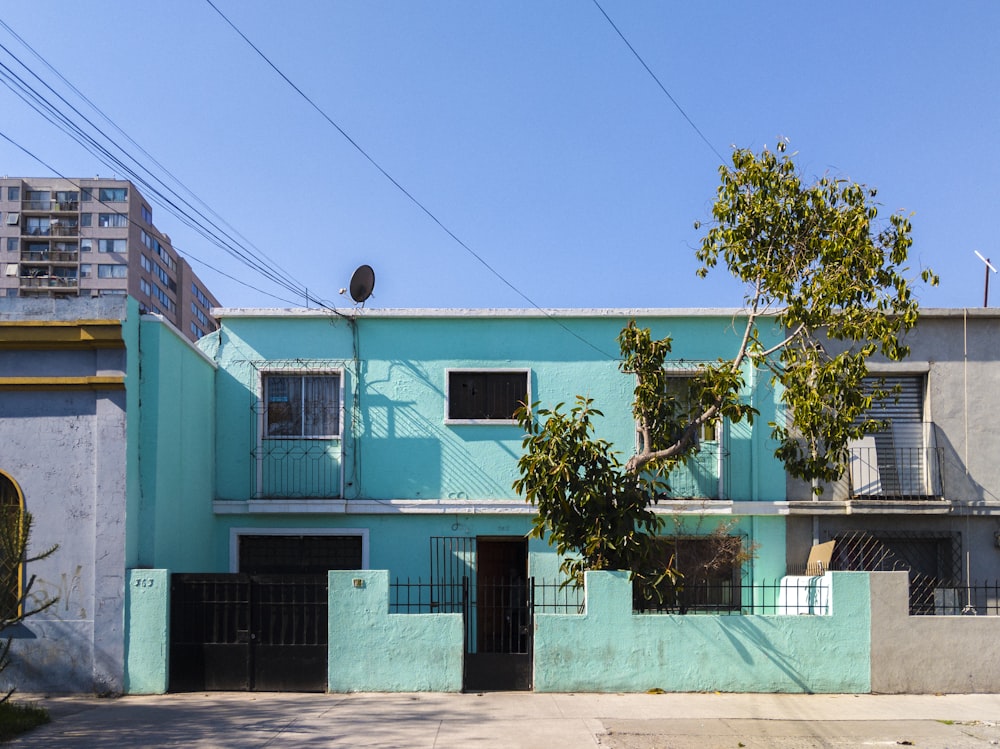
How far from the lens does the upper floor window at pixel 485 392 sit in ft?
49.9

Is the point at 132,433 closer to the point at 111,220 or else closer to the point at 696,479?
the point at 696,479

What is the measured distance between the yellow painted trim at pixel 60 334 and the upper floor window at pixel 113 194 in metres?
79.4

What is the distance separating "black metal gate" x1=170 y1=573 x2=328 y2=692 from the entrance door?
6.57 ft

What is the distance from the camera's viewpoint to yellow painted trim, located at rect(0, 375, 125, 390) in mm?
12102

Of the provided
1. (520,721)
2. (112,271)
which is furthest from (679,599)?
(112,271)

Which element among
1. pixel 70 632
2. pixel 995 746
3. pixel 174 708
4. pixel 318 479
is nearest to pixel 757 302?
pixel 995 746

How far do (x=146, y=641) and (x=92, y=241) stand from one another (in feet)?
278

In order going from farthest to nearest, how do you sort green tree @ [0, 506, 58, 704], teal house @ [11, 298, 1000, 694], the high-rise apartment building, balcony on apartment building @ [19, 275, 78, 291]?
the high-rise apartment building
balcony on apartment building @ [19, 275, 78, 291]
teal house @ [11, 298, 1000, 694]
green tree @ [0, 506, 58, 704]

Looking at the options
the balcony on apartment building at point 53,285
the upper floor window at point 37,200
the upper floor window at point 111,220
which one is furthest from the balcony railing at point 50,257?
the balcony on apartment building at point 53,285

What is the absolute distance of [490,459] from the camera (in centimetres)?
1502

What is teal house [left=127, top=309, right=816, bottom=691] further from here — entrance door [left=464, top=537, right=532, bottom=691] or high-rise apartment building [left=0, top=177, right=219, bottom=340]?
high-rise apartment building [left=0, top=177, right=219, bottom=340]

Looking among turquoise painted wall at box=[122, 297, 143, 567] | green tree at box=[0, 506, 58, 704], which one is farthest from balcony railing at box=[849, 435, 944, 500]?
green tree at box=[0, 506, 58, 704]

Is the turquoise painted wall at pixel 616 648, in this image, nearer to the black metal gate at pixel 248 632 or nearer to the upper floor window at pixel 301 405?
the black metal gate at pixel 248 632

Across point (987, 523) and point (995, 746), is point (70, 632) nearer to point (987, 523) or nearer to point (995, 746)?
point (995, 746)
